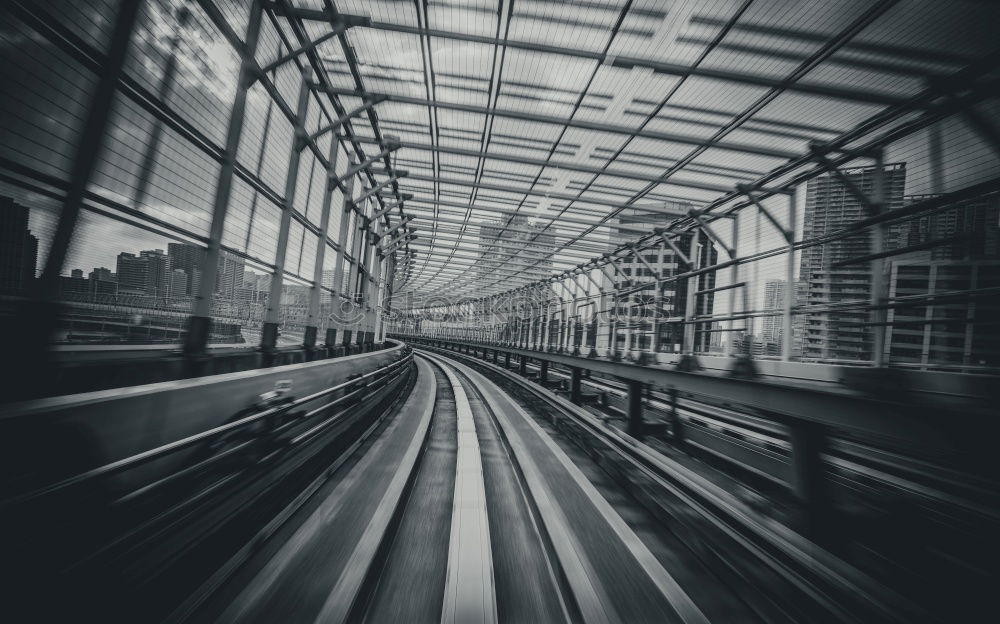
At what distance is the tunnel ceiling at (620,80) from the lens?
5809 millimetres

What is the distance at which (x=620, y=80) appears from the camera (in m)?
7.38

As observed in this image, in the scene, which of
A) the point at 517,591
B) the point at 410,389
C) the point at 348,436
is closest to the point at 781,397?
the point at 517,591

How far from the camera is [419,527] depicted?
11.2 ft

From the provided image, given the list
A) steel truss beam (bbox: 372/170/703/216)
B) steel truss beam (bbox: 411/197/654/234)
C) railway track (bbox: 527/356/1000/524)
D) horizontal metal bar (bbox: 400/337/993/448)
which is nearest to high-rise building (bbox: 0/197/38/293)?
horizontal metal bar (bbox: 400/337/993/448)

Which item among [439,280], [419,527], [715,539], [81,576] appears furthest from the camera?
[439,280]

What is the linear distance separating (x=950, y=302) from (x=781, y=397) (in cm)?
128

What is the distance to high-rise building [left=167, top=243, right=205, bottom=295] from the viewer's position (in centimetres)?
445

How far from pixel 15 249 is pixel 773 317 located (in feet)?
22.7

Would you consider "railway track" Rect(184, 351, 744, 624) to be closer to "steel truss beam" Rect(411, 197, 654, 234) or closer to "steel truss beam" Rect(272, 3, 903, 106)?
"steel truss beam" Rect(272, 3, 903, 106)

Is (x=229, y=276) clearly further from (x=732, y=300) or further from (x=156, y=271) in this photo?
(x=732, y=300)

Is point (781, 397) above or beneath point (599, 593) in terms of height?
above

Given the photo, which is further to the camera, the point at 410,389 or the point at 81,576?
the point at 410,389

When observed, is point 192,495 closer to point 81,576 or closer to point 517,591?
point 81,576

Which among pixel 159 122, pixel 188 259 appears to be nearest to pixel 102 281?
pixel 188 259
